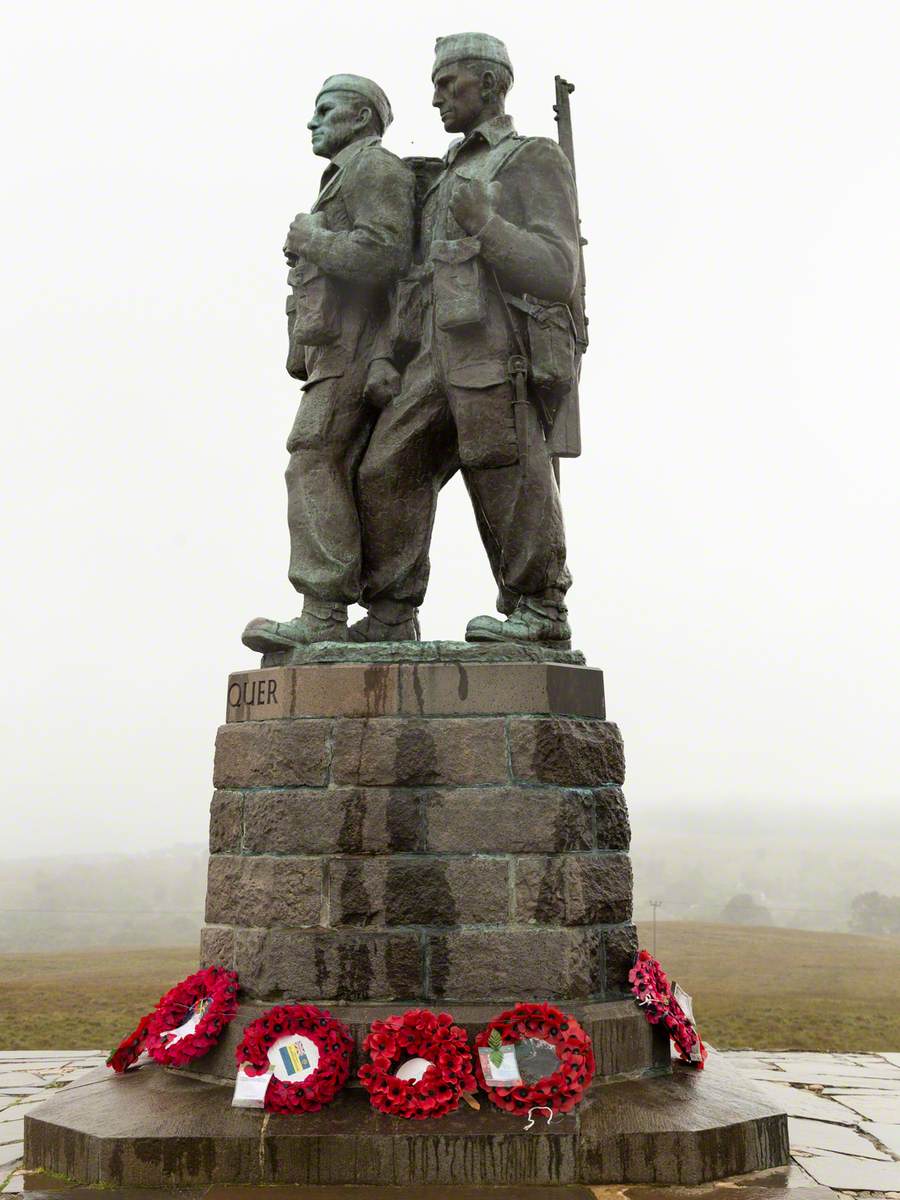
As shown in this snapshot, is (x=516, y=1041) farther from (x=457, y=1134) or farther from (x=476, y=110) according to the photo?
(x=476, y=110)

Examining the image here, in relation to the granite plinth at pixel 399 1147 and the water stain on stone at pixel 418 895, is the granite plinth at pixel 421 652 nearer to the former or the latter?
the water stain on stone at pixel 418 895

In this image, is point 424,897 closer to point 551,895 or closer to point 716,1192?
point 551,895

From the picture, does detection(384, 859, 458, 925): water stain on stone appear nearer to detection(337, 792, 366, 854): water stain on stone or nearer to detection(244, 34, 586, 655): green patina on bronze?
detection(337, 792, 366, 854): water stain on stone

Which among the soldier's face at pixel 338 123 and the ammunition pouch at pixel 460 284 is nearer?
the ammunition pouch at pixel 460 284

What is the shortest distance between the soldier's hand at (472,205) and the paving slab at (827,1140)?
4.13m

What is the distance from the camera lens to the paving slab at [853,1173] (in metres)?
4.63

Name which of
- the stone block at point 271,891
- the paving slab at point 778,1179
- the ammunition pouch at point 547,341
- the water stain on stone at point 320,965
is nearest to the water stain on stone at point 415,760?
the stone block at point 271,891

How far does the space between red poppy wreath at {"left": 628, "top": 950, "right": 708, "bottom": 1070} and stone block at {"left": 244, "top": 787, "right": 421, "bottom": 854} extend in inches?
44.2

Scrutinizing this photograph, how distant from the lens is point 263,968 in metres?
5.03

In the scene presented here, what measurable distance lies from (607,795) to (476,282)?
2341 mm

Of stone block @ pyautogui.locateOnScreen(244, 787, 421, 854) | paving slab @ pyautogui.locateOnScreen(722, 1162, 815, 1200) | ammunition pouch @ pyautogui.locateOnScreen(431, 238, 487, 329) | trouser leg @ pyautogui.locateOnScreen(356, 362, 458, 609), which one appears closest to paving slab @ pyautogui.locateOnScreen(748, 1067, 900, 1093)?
paving slab @ pyautogui.locateOnScreen(722, 1162, 815, 1200)

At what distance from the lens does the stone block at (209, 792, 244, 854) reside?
17.5 feet

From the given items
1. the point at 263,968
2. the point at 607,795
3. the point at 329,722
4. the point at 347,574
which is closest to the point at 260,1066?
the point at 263,968

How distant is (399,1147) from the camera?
443 cm
